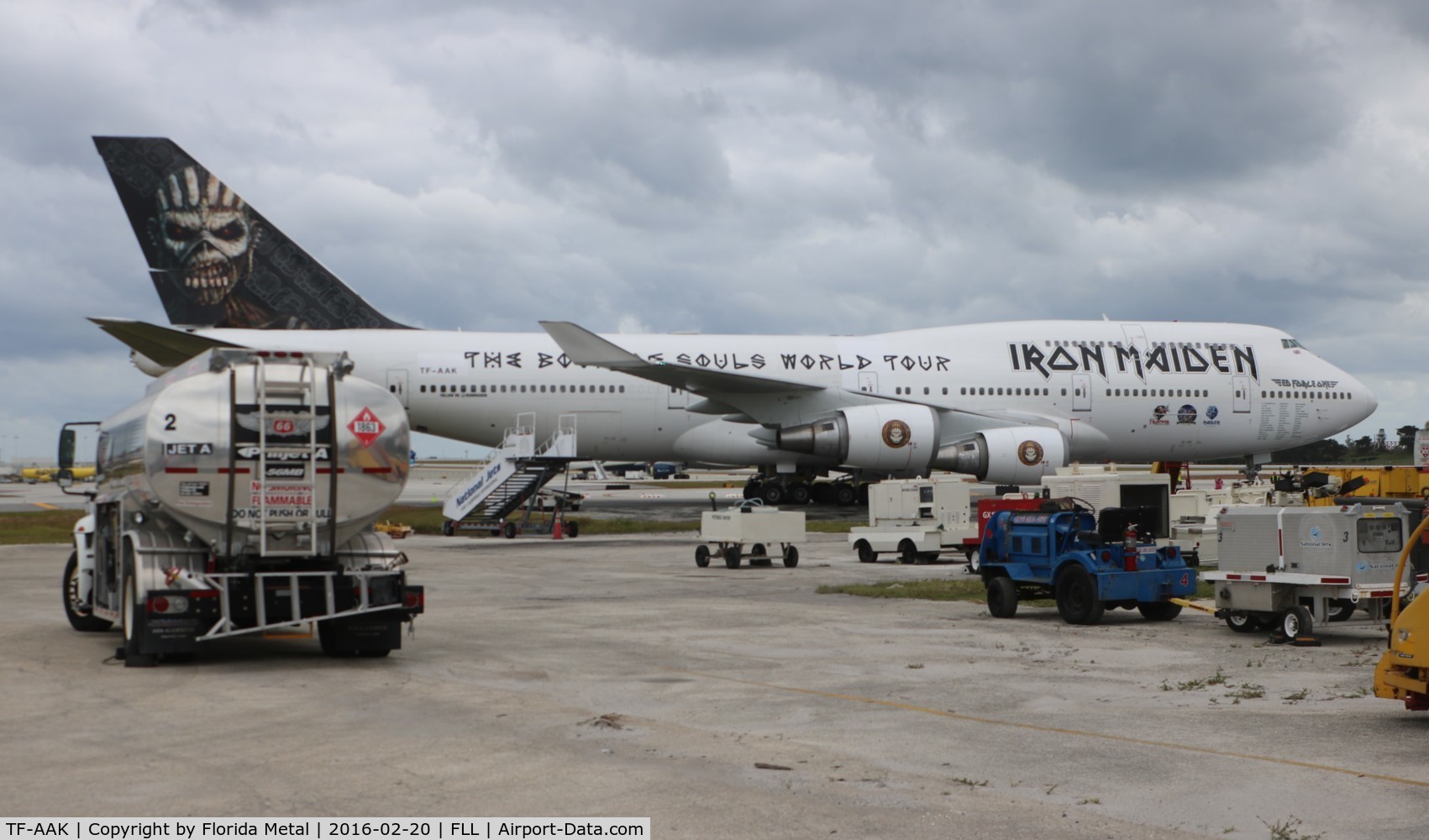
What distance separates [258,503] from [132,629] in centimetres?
164

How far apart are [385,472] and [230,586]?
167cm

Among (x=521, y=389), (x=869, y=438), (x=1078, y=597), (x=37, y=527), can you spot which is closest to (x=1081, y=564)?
(x=1078, y=597)

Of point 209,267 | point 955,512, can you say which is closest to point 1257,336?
point 955,512

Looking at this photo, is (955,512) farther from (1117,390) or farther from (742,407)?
(1117,390)

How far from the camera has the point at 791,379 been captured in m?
37.5

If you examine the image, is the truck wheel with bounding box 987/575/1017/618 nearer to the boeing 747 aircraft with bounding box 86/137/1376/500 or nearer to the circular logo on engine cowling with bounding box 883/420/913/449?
the boeing 747 aircraft with bounding box 86/137/1376/500

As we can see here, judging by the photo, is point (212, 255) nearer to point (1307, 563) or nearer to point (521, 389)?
point (521, 389)

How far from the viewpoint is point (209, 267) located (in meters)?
37.4

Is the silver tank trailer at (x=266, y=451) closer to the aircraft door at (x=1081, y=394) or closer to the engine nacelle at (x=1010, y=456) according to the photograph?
the engine nacelle at (x=1010, y=456)

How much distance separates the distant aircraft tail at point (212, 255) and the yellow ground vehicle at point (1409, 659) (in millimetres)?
33271

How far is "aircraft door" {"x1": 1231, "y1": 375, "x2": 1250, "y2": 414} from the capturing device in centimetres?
3866

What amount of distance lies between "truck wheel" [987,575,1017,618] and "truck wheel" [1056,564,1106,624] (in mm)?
570

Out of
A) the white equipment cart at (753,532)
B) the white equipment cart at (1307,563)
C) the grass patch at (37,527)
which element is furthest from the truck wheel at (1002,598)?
the grass patch at (37,527)

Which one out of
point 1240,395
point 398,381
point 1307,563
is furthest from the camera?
point 1240,395
